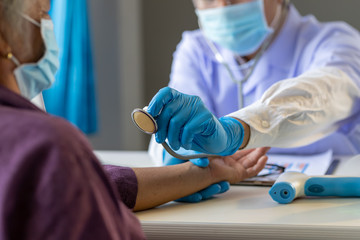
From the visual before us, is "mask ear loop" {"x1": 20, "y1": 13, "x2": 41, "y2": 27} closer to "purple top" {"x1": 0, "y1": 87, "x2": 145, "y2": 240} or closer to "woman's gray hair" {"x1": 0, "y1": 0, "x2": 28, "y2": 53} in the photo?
"woman's gray hair" {"x1": 0, "y1": 0, "x2": 28, "y2": 53}

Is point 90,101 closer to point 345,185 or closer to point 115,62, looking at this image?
point 115,62

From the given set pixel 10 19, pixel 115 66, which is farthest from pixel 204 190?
pixel 115 66

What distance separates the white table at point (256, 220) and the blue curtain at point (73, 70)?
1.91 m

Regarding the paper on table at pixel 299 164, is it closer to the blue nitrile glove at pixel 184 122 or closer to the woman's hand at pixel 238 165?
the woman's hand at pixel 238 165

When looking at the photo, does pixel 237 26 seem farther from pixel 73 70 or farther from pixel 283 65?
pixel 73 70

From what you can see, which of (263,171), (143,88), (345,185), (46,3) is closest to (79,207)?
(46,3)

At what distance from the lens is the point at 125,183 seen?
104 cm

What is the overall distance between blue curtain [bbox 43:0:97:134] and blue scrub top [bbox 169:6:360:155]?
1143mm

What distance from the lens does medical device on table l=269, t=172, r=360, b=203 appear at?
1.06m

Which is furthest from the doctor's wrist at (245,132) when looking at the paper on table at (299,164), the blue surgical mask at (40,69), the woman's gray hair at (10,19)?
the woman's gray hair at (10,19)

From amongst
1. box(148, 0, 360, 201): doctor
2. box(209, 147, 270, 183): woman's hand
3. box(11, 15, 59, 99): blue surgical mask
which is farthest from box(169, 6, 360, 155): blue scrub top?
box(11, 15, 59, 99): blue surgical mask

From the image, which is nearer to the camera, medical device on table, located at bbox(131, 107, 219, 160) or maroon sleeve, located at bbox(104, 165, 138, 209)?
medical device on table, located at bbox(131, 107, 219, 160)

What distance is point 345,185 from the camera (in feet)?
3.56

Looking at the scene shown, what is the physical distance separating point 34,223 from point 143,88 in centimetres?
334
